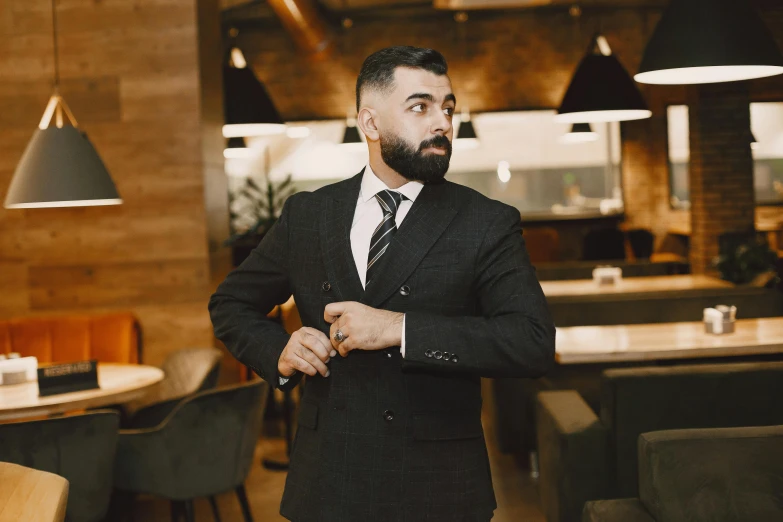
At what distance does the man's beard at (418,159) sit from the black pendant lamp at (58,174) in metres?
2.44

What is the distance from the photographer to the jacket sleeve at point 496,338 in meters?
1.60

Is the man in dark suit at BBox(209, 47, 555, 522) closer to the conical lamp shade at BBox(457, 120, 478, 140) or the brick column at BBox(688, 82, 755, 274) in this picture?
the brick column at BBox(688, 82, 755, 274)

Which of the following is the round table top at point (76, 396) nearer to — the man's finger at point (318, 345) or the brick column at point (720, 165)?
the man's finger at point (318, 345)

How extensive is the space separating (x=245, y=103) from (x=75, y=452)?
314 cm

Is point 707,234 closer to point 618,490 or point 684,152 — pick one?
point 684,152

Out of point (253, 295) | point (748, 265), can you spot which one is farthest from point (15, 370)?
point (748, 265)

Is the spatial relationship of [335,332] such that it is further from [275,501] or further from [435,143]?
[275,501]

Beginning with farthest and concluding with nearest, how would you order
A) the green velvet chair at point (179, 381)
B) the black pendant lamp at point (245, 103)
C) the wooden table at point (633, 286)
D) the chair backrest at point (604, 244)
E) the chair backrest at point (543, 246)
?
1. the chair backrest at point (604, 244)
2. the chair backrest at point (543, 246)
3. the wooden table at point (633, 286)
4. the black pendant lamp at point (245, 103)
5. the green velvet chair at point (179, 381)

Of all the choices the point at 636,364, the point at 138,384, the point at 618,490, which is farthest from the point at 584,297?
the point at 138,384

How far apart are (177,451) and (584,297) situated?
9.81 ft

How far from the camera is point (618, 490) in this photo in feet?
11.6

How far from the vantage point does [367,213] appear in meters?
1.86

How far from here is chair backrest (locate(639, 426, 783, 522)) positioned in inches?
95.0

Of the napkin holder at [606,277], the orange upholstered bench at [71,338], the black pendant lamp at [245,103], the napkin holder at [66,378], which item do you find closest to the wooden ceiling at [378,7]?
the black pendant lamp at [245,103]
